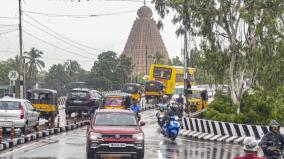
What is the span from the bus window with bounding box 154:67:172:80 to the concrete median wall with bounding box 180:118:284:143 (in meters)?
35.1

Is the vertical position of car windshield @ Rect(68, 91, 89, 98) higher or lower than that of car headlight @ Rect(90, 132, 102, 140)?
higher

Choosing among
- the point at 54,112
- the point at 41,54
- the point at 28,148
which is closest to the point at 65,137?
the point at 28,148

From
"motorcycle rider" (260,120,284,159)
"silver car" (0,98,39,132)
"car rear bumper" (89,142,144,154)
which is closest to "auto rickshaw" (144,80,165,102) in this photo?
"silver car" (0,98,39,132)

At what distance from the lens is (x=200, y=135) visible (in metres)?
29.7

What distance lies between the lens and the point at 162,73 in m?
68.9

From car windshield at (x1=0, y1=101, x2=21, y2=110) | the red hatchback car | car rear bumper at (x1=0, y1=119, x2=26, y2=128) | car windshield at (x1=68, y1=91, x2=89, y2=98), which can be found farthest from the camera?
car windshield at (x1=68, y1=91, x2=89, y2=98)

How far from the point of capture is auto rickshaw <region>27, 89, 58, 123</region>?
37.5 metres

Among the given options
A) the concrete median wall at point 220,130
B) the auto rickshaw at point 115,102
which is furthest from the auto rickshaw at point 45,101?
the concrete median wall at point 220,130

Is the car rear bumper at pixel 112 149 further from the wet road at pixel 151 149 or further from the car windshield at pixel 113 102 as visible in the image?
the car windshield at pixel 113 102

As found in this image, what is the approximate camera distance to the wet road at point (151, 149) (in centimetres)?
1981

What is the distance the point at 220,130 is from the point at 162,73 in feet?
132

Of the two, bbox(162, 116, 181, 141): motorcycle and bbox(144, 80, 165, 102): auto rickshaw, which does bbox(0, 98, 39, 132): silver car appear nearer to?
bbox(162, 116, 181, 141): motorcycle

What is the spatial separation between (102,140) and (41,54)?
11301 centimetres

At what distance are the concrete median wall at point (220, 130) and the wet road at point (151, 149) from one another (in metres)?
1.12
